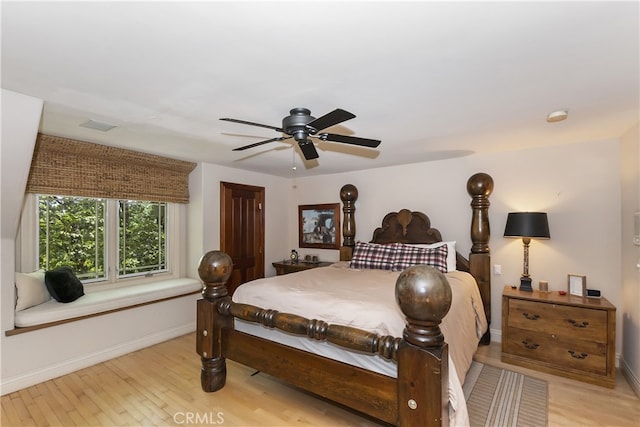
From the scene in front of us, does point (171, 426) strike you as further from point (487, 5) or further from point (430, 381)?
point (487, 5)

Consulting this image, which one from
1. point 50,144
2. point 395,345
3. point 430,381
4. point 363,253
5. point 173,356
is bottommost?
point 173,356

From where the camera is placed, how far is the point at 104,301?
3.11 metres

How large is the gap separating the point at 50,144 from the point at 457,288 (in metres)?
3.99

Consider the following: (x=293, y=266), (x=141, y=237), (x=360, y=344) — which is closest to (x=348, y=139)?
(x=360, y=344)

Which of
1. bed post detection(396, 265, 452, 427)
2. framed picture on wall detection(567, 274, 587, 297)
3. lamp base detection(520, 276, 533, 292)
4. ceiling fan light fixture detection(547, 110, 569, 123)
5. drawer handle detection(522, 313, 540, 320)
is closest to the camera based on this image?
bed post detection(396, 265, 452, 427)

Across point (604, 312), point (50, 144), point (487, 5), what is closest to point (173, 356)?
point (50, 144)

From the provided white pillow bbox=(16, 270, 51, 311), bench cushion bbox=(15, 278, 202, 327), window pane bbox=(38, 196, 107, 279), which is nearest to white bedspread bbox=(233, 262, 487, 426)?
bench cushion bbox=(15, 278, 202, 327)

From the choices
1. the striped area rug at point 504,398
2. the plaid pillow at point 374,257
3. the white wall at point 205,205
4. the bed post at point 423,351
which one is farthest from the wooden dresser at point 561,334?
the white wall at point 205,205

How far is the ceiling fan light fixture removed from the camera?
87.9 inches

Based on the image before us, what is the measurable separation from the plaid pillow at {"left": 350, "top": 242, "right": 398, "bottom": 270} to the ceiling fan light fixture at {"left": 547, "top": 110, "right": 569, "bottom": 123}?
1.98m

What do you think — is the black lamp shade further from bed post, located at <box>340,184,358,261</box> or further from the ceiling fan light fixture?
bed post, located at <box>340,184,358,261</box>

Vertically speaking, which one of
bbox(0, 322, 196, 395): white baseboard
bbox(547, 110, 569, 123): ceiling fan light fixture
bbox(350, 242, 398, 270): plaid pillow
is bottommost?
bbox(0, 322, 196, 395): white baseboard

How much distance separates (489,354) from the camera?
125 inches

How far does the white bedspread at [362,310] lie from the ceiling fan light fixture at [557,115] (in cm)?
155
